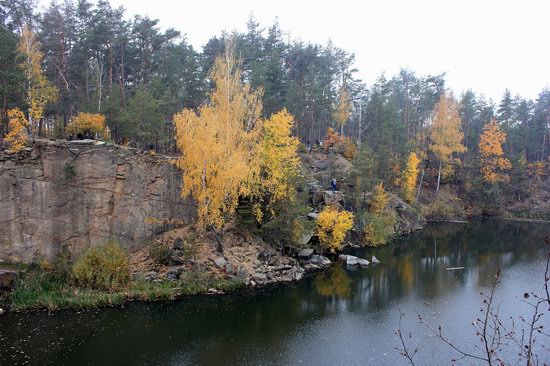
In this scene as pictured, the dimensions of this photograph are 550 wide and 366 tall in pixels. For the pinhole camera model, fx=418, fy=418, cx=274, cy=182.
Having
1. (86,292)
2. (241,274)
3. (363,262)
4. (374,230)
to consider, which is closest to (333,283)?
(363,262)

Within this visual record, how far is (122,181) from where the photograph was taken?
2688 centimetres

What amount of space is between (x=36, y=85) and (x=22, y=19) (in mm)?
13602

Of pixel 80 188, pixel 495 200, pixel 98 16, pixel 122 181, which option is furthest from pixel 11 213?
pixel 495 200

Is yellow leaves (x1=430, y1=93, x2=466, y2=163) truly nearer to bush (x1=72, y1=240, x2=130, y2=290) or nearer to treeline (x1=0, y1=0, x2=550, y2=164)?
treeline (x1=0, y1=0, x2=550, y2=164)

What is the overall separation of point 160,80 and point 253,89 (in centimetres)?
893

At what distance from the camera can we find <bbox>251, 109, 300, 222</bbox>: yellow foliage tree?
28922 millimetres

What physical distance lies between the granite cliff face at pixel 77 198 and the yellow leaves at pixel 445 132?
39247mm

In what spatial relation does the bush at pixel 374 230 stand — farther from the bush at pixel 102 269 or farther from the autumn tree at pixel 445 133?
the bush at pixel 102 269

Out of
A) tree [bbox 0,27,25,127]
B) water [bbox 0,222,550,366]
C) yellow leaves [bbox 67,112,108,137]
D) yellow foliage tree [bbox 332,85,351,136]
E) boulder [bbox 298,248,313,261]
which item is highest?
yellow foliage tree [bbox 332,85,351,136]

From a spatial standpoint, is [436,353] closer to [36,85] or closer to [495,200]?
[36,85]

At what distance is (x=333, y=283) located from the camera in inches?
1105

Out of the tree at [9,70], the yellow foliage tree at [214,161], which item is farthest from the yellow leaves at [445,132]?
the tree at [9,70]

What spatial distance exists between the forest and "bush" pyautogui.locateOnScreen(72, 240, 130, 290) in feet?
30.4

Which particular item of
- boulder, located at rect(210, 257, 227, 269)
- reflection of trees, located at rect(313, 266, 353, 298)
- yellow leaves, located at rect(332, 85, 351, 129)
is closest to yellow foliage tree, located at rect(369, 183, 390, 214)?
reflection of trees, located at rect(313, 266, 353, 298)
